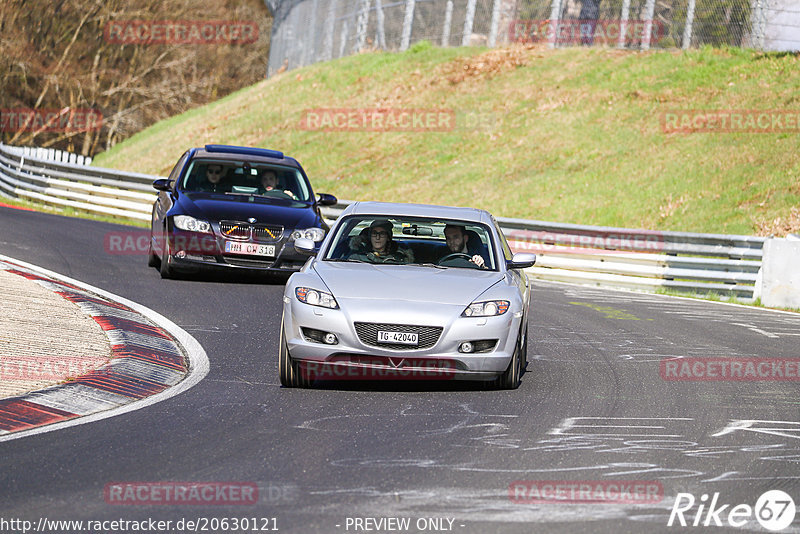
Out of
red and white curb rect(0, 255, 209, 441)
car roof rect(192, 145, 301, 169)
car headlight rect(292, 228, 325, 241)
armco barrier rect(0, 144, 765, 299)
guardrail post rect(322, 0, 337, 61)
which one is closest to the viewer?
red and white curb rect(0, 255, 209, 441)

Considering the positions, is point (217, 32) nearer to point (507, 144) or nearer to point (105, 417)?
point (507, 144)

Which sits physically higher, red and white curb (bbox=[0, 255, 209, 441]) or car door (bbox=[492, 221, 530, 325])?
car door (bbox=[492, 221, 530, 325])

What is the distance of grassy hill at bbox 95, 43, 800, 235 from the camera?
2667 centimetres

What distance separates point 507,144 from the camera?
3384 cm

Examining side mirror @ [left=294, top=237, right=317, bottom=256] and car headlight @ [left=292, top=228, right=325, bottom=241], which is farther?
car headlight @ [left=292, top=228, right=325, bottom=241]

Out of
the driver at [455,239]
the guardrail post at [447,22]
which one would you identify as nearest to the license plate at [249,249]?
the driver at [455,239]

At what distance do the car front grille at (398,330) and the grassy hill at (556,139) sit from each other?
1668 centimetres

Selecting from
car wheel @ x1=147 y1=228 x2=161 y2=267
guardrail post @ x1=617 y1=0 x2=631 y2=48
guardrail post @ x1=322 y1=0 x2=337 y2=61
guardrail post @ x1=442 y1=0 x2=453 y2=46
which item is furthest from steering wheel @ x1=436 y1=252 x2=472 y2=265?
guardrail post @ x1=322 y1=0 x2=337 y2=61

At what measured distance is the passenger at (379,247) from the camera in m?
9.80

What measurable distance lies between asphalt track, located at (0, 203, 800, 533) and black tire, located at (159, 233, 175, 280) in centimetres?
302

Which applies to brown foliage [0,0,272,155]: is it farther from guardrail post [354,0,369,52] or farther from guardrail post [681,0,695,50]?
guardrail post [681,0,695,50]

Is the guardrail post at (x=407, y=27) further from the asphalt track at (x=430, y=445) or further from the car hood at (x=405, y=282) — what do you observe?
the car hood at (x=405, y=282)

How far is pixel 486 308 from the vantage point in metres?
8.81

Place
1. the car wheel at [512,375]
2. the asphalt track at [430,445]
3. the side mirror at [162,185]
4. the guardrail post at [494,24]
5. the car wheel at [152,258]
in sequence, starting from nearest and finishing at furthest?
the asphalt track at [430,445], the car wheel at [512,375], the side mirror at [162,185], the car wheel at [152,258], the guardrail post at [494,24]
